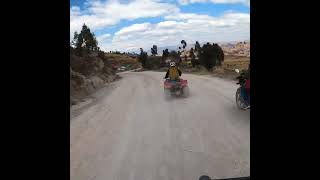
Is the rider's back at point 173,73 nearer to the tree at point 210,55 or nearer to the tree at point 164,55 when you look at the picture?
the tree at point 164,55

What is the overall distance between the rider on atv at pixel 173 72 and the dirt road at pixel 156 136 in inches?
2.7

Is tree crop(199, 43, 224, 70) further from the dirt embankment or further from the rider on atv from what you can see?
the dirt embankment

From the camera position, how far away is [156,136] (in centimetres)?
307

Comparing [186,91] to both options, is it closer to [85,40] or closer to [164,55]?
→ [164,55]

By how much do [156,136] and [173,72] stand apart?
1.96 feet

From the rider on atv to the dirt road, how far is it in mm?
68

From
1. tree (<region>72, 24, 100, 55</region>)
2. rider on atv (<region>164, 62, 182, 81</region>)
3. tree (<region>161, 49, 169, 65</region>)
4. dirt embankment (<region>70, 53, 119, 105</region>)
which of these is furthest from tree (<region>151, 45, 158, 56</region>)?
tree (<region>72, 24, 100, 55</region>)
